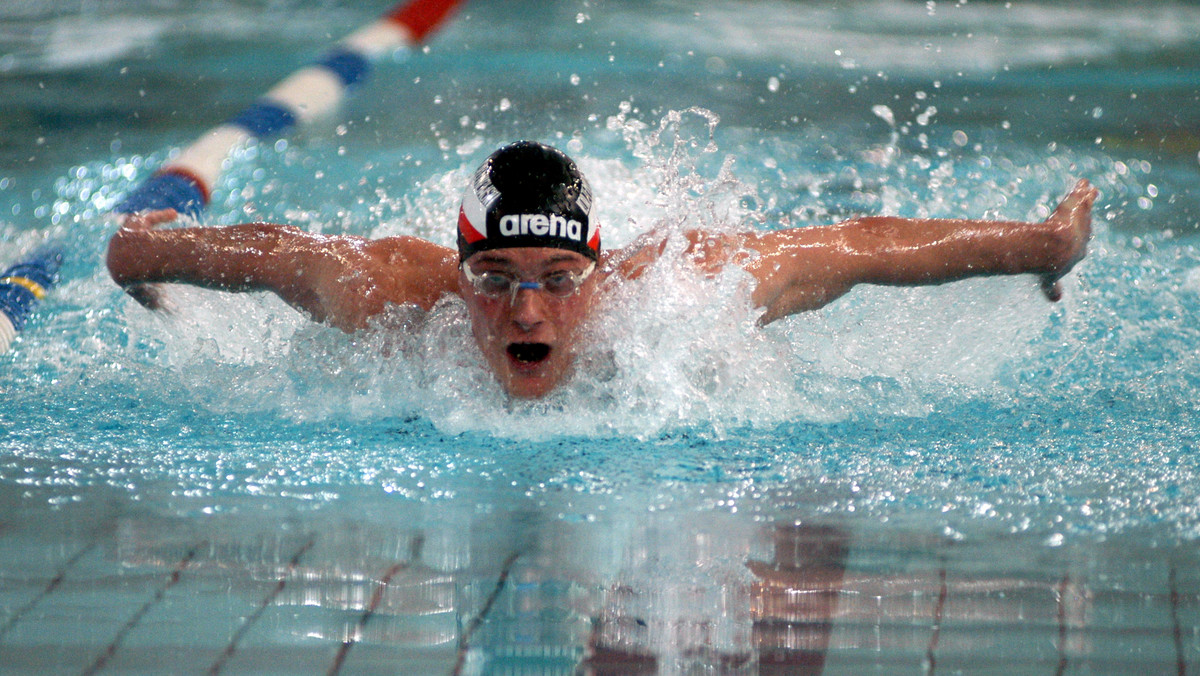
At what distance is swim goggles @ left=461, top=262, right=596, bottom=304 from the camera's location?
2.80m

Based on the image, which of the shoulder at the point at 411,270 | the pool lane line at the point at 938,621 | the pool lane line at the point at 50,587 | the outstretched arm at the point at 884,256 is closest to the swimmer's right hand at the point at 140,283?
the shoulder at the point at 411,270

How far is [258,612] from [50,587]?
0.39m

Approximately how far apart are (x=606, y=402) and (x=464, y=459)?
1.39ft

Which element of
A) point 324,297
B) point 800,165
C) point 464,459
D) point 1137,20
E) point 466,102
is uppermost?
point 1137,20

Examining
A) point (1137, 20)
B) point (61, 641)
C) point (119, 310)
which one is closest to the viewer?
point (61, 641)

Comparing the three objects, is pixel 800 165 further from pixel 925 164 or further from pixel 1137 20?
pixel 1137 20

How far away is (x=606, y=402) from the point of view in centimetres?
293

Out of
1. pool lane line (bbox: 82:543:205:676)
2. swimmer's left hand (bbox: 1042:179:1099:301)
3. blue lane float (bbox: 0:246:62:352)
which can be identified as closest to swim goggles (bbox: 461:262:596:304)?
pool lane line (bbox: 82:543:205:676)

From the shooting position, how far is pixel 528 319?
2770mm

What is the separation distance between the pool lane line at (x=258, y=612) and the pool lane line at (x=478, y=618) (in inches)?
13.1

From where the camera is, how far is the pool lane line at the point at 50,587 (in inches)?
74.0

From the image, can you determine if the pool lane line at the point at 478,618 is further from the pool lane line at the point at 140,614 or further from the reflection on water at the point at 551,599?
the pool lane line at the point at 140,614

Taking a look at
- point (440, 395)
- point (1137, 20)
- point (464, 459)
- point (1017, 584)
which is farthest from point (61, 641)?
point (1137, 20)

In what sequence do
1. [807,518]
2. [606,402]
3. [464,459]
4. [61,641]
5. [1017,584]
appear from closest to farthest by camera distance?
[61,641]
[1017,584]
[807,518]
[464,459]
[606,402]
